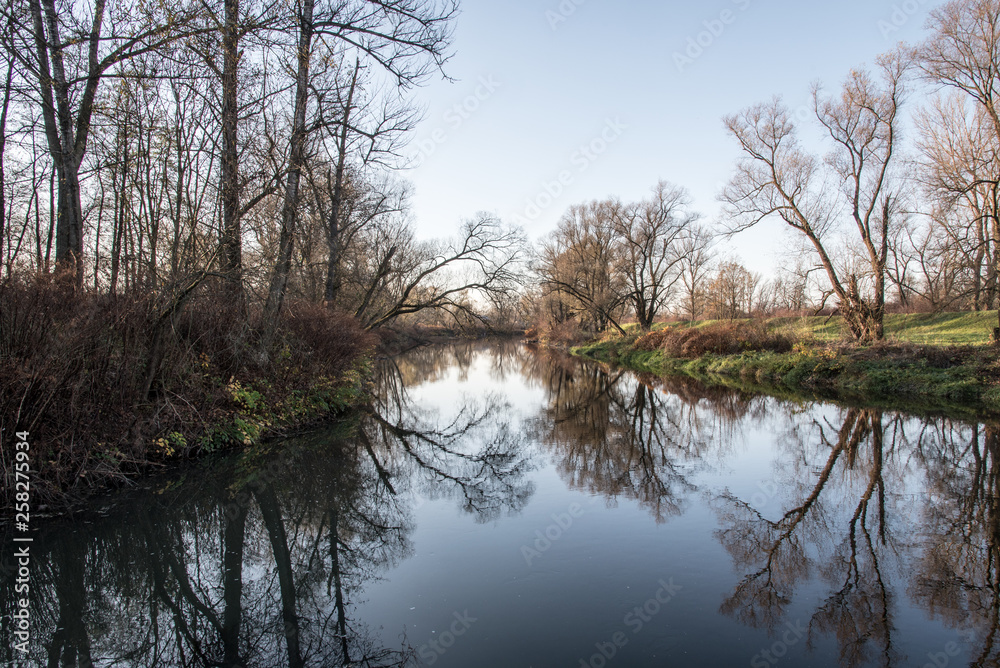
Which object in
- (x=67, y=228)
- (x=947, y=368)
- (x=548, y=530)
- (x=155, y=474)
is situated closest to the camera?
(x=548, y=530)

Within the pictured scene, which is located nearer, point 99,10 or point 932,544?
point 932,544

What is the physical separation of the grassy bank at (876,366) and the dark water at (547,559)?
3.14 m

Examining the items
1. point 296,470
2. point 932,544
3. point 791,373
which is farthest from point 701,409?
point 296,470

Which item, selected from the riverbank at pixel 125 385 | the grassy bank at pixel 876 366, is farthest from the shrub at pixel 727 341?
the riverbank at pixel 125 385

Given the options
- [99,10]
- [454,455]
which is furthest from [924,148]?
[99,10]

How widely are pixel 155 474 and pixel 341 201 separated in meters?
13.7

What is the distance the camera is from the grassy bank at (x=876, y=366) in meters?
12.0

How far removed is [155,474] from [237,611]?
408 cm

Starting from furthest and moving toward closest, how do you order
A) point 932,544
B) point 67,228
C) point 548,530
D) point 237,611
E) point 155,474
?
point 67,228 → point 155,474 → point 548,530 → point 932,544 → point 237,611

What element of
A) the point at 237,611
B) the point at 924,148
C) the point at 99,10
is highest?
the point at 924,148

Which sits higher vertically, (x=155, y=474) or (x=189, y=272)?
(x=189, y=272)

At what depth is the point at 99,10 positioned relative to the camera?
7629 millimetres

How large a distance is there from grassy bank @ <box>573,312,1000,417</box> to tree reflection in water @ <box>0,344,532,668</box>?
10487 mm

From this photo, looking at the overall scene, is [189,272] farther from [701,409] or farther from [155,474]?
[701,409]
